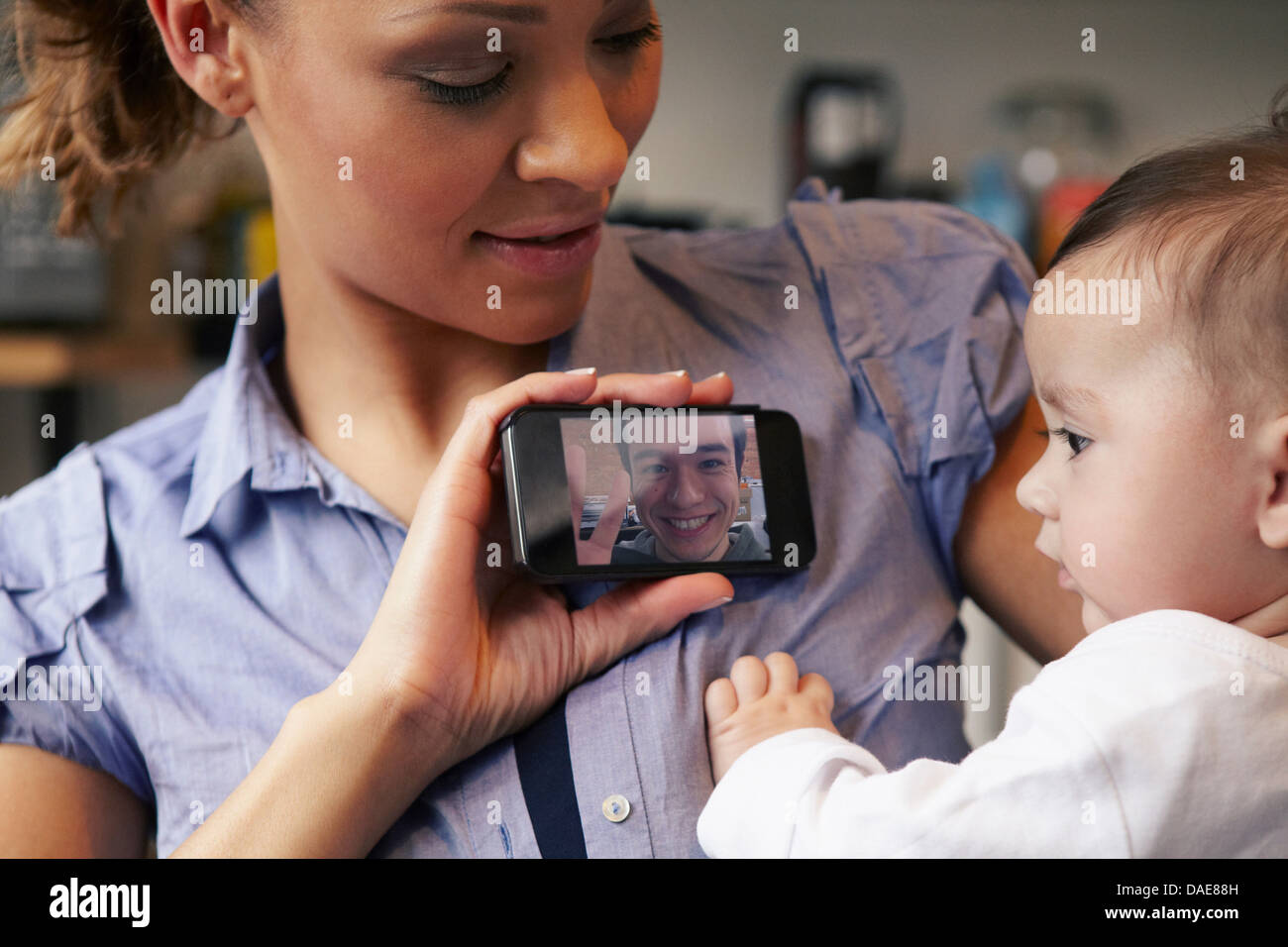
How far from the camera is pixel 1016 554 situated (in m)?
0.83

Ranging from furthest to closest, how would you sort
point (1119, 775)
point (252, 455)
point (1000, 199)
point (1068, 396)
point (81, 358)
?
point (1000, 199) < point (81, 358) < point (252, 455) < point (1068, 396) < point (1119, 775)

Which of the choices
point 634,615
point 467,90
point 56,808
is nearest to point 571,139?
point 467,90

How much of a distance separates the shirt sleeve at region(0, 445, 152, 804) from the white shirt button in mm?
341

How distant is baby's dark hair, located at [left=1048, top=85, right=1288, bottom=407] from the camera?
0.61m

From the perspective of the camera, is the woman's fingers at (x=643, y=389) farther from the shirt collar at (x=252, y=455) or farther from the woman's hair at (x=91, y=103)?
the woman's hair at (x=91, y=103)

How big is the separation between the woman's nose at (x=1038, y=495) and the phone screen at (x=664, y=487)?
16 cm

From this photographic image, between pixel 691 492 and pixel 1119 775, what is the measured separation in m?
0.29

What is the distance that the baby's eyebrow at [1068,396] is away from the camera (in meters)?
0.67

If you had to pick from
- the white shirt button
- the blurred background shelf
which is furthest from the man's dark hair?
the blurred background shelf

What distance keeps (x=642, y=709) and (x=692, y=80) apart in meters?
1.76

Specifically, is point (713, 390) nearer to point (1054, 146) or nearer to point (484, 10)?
point (484, 10)

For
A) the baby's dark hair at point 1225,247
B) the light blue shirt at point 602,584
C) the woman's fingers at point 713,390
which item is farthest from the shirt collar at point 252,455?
the baby's dark hair at point 1225,247

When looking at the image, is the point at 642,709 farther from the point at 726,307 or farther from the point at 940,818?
A: the point at 726,307
